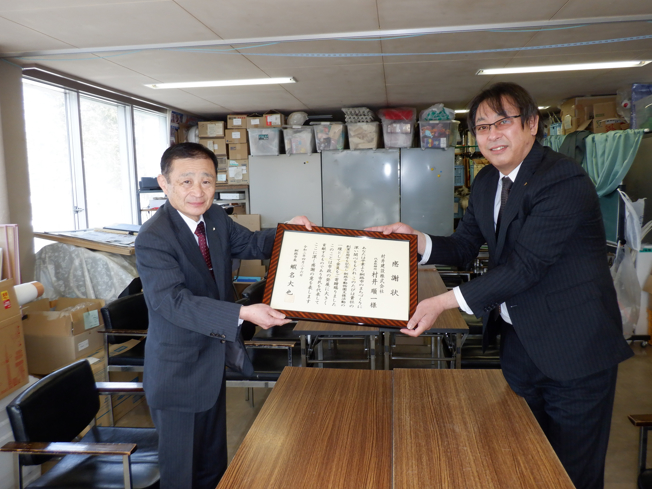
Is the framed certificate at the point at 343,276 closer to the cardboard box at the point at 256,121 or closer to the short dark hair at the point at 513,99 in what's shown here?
the short dark hair at the point at 513,99

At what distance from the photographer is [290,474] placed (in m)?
1.06

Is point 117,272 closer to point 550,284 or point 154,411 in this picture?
point 154,411

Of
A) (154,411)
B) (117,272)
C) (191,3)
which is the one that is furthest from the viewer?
(117,272)

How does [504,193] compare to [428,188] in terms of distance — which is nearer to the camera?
[504,193]

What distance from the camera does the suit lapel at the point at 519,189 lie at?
1419 mm

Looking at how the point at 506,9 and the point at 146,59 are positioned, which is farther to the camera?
the point at 146,59

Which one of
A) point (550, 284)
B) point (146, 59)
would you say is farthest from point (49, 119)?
point (550, 284)

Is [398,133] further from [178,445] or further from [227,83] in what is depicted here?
[178,445]

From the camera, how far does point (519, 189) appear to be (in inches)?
56.1

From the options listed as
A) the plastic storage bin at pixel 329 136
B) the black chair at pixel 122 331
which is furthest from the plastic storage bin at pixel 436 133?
the black chair at pixel 122 331

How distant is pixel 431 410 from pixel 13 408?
4.32ft

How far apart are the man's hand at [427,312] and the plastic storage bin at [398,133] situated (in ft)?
13.7

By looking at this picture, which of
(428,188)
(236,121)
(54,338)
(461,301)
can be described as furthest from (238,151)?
(461,301)

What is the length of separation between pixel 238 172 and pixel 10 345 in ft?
12.0
